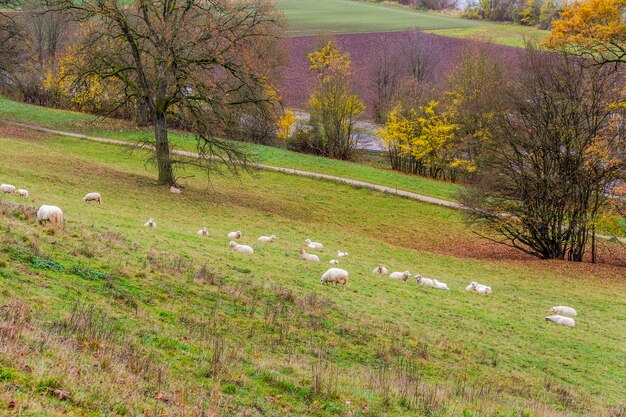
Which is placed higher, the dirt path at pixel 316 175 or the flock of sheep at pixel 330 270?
the flock of sheep at pixel 330 270

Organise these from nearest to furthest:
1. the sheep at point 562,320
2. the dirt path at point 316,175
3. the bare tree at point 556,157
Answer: the sheep at point 562,320 < the bare tree at point 556,157 < the dirt path at point 316,175

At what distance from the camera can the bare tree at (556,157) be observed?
1474 inches

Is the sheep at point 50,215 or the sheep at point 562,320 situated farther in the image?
the sheep at point 562,320

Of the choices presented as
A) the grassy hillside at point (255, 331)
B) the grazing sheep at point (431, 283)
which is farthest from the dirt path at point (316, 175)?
the grazing sheep at point (431, 283)

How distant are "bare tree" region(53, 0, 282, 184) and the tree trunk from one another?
0.06m

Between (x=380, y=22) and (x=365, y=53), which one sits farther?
(x=380, y=22)

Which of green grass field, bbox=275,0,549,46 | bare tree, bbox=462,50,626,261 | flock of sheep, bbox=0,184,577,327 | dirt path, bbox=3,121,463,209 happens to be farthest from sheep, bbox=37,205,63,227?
green grass field, bbox=275,0,549,46

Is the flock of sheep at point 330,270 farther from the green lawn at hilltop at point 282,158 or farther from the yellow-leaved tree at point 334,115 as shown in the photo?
the yellow-leaved tree at point 334,115

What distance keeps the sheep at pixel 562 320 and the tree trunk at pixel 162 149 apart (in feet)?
80.8

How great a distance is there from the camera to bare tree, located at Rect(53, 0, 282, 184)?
34500 mm

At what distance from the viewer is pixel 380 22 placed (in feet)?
426

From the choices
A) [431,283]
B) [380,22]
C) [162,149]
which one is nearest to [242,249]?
[431,283]

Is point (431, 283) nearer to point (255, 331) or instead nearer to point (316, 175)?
point (255, 331)

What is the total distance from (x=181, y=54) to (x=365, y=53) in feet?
271
